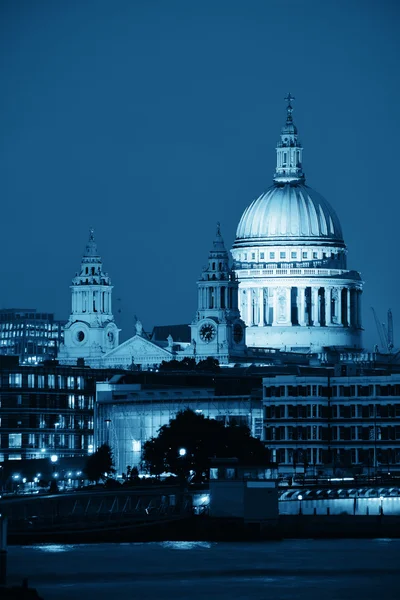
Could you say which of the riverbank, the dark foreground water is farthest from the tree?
the dark foreground water

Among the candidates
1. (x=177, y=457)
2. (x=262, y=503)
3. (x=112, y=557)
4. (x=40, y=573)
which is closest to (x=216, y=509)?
(x=262, y=503)

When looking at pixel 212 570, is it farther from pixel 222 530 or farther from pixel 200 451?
pixel 200 451

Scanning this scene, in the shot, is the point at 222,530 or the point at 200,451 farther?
the point at 200,451

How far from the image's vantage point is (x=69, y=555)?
144625 mm

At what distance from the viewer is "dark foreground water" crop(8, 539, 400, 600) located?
12988 cm

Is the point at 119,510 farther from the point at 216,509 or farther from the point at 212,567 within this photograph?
the point at 212,567

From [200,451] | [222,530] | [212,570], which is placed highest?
[200,451]

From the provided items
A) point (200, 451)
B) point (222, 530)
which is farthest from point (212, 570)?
point (200, 451)

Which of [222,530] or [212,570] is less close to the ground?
[222,530]

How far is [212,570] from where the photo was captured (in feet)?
455

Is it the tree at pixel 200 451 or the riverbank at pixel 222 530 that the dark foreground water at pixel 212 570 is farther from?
the tree at pixel 200 451

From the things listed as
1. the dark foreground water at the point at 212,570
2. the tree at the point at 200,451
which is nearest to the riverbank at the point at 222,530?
the dark foreground water at the point at 212,570

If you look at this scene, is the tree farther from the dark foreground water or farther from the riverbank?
the dark foreground water

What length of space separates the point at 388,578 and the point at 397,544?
60.1 ft
